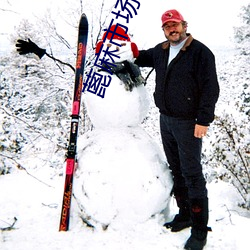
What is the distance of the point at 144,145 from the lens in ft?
9.73

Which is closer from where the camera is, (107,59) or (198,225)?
(198,225)

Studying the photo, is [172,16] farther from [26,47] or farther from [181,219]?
[181,219]

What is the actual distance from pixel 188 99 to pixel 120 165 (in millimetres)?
924

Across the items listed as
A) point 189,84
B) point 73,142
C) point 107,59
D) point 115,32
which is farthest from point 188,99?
point 73,142

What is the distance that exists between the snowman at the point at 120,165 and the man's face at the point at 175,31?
0.49 m

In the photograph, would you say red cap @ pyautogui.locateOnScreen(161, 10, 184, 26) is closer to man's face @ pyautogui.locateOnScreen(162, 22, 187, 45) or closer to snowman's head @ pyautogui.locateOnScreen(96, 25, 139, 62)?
man's face @ pyautogui.locateOnScreen(162, 22, 187, 45)

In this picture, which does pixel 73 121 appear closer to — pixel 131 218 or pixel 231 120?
pixel 131 218

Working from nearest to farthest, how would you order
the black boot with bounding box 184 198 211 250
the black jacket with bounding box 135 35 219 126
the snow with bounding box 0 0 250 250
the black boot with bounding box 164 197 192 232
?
the black jacket with bounding box 135 35 219 126, the black boot with bounding box 184 198 211 250, the snow with bounding box 0 0 250 250, the black boot with bounding box 164 197 192 232

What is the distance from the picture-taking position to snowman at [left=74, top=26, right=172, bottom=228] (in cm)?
278

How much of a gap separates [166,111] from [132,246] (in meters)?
1.31

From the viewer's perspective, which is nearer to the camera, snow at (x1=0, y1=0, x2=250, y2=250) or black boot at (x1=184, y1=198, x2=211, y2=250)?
black boot at (x1=184, y1=198, x2=211, y2=250)

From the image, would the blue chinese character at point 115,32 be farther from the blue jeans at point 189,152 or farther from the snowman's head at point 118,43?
the blue jeans at point 189,152

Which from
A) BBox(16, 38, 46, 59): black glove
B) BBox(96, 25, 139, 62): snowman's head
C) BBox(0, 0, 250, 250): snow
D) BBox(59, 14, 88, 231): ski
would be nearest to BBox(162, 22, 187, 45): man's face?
BBox(96, 25, 139, 62): snowman's head

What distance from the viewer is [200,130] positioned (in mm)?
2414
